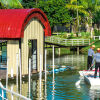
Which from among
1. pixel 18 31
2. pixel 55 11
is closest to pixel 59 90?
pixel 18 31

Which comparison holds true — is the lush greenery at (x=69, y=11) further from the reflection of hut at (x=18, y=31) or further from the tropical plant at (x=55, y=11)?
the reflection of hut at (x=18, y=31)

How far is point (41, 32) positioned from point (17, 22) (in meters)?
3.26

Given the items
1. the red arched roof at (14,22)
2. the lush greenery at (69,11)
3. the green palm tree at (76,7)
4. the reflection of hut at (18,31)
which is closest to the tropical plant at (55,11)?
the lush greenery at (69,11)

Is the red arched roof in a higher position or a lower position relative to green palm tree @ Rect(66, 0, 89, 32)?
lower

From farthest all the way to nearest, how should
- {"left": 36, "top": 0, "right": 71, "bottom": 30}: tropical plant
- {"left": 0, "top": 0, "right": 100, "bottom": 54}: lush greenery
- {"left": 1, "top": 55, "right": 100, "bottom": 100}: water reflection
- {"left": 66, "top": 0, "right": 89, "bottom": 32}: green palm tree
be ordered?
{"left": 66, "top": 0, "right": 89, "bottom": 32}: green palm tree, {"left": 36, "top": 0, "right": 71, "bottom": 30}: tropical plant, {"left": 0, "top": 0, "right": 100, "bottom": 54}: lush greenery, {"left": 1, "top": 55, "right": 100, "bottom": 100}: water reflection

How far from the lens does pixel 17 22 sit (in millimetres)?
27281

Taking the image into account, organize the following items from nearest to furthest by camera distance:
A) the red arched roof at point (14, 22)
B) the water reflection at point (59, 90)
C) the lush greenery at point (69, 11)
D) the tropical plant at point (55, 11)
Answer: the water reflection at point (59, 90) < the red arched roof at point (14, 22) < the lush greenery at point (69, 11) < the tropical plant at point (55, 11)

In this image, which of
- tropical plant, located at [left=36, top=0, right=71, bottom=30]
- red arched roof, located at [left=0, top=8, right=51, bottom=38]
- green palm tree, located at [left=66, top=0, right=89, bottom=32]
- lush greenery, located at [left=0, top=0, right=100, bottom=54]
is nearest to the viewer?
red arched roof, located at [left=0, top=8, right=51, bottom=38]

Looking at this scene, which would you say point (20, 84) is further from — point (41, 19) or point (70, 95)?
point (41, 19)

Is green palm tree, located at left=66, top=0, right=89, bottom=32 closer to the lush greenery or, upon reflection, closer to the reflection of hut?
the lush greenery

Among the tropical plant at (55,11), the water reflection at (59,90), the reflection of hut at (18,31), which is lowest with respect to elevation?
the water reflection at (59,90)

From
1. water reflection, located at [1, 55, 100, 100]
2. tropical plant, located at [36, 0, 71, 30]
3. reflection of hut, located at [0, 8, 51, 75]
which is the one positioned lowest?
water reflection, located at [1, 55, 100, 100]

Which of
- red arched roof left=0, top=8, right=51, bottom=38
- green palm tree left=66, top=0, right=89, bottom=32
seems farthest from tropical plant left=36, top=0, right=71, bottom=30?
red arched roof left=0, top=8, right=51, bottom=38

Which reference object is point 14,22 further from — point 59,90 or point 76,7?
point 76,7
